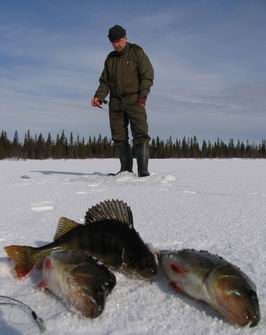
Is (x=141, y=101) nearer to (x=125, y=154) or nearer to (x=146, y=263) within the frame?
(x=125, y=154)

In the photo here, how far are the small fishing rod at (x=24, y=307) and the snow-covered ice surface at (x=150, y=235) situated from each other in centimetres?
2

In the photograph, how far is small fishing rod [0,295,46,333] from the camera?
4.95 ft

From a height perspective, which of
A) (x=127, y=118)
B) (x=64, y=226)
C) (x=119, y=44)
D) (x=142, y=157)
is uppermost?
(x=119, y=44)

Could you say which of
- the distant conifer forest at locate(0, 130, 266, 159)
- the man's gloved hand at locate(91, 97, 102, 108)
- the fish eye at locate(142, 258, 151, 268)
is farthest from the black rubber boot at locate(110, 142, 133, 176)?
the distant conifer forest at locate(0, 130, 266, 159)

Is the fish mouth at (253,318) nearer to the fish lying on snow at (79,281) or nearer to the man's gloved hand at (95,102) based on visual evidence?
the fish lying on snow at (79,281)

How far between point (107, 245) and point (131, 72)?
17.0ft

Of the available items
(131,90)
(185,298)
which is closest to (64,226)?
(185,298)

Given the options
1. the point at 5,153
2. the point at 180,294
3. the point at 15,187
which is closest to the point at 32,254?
the point at 180,294

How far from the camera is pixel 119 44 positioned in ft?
22.0

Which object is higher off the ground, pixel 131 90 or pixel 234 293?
pixel 131 90

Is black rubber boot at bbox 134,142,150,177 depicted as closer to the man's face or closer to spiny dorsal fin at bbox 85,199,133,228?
the man's face

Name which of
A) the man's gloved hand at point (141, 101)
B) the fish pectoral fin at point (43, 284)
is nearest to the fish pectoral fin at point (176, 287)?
the fish pectoral fin at point (43, 284)

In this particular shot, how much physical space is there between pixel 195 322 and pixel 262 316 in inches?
9.4

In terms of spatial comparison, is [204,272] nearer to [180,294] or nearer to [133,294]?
[180,294]
